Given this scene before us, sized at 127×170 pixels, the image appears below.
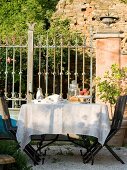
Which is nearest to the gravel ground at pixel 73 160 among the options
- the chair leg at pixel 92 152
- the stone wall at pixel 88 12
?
the chair leg at pixel 92 152

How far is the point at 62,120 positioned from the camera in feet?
21.7

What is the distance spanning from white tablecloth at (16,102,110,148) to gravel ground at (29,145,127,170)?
354 millimetres

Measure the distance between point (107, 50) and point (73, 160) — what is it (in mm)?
2692

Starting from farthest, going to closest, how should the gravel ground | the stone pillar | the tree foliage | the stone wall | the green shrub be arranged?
the tree foliage
the stone wall
the stone pillar
the gravel ground
the green shrub

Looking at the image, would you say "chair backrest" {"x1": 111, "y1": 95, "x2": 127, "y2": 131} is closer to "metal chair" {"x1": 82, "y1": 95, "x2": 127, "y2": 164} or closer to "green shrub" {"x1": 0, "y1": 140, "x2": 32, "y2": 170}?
"metal chair" {"x1": 82, "y1": 95, "x2": 127, "y2": 164}

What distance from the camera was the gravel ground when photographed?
Answer: 6414 mm

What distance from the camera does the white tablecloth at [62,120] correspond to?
21.5 ft

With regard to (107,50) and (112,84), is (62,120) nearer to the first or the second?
(112,84)

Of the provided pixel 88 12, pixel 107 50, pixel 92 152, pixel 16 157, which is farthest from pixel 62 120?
pixel 88 12

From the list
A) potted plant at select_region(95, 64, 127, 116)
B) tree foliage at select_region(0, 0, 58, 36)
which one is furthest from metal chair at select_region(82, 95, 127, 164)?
tree foliage at select_region(0, 0, 58, 36)

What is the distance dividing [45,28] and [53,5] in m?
1.39

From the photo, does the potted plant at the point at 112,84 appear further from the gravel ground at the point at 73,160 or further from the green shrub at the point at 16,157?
the green shrub at the point at 16,157

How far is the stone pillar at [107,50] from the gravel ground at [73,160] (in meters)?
1.63

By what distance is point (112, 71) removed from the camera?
8.80 metres
